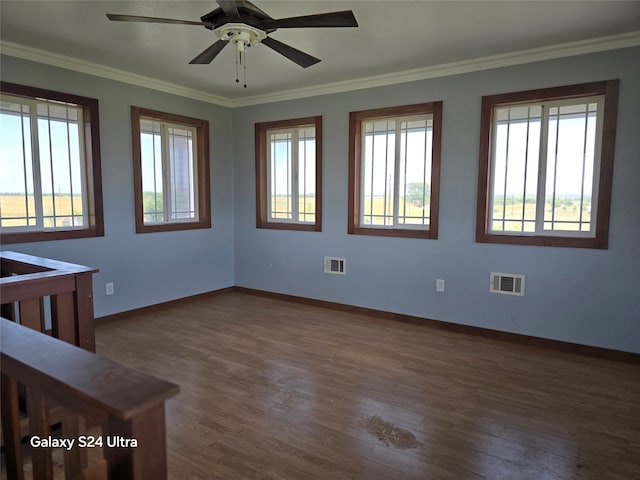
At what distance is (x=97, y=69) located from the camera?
399 centimetres

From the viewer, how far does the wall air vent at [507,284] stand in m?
3.75

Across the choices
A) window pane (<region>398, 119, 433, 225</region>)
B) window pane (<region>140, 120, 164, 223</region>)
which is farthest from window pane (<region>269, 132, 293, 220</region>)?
window pane (<region>398, 119, 433, 225</region>)

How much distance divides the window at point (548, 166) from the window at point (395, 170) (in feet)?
1.70

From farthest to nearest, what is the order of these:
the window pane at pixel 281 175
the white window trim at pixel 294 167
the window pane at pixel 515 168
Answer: the window pane at pixel 281 175 → the white window trim at pixel 294 167 → the window pane at pixel 515 168

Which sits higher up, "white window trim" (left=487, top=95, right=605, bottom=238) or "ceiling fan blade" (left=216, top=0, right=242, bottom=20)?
"ceiling fan blade" (left=216, top=0, right=242, bottom=20)

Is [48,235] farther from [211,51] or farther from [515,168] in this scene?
[515,168]

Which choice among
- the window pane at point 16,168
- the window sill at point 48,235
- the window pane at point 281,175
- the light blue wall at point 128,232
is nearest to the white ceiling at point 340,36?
the light blue wall at point 128,232

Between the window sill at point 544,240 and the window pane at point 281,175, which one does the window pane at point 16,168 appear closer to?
the window pane at point 281,175

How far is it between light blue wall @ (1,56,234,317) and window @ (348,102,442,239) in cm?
189

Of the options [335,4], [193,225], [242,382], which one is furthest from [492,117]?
[193,225]

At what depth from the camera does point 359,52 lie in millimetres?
3566

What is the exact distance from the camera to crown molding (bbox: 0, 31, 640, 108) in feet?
10.8

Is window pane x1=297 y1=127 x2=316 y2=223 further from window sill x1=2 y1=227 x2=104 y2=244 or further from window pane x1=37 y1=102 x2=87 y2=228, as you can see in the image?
window pane x1=37 y1=102 x2=87 y2=228

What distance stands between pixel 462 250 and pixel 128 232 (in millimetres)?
3531
